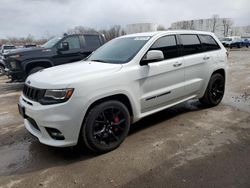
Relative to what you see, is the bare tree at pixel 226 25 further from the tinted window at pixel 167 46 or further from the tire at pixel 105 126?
the tire at pixel 105 126

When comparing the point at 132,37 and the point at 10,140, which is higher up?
the point at 132,37

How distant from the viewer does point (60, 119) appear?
322 cm

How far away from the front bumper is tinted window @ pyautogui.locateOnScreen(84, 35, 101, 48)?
6.45 m

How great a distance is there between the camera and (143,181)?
2963 millimetres

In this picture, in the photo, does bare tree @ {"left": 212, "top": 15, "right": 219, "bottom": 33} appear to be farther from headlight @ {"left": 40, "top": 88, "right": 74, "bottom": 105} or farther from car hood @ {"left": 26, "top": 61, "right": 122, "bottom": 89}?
headlight @ {"left": 40, "top": 88, "right": 74, "bottom": 105}

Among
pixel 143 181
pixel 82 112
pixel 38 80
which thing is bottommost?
pixel 143 181

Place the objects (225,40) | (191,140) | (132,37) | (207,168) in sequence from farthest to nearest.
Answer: (225,40) → (132,37) → (191,140) → (207,168)

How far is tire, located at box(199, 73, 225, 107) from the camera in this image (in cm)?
549

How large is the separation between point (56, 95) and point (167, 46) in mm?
2376

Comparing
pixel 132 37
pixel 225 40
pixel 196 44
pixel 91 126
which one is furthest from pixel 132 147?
pixel 225 40

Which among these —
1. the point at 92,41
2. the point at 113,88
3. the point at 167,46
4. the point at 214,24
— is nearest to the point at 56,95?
the point at 113,88

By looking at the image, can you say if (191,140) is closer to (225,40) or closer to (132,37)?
(132,37)

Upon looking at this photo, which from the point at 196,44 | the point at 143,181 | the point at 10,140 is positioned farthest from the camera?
the point at 196,44

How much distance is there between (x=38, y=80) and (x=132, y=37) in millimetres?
2092
